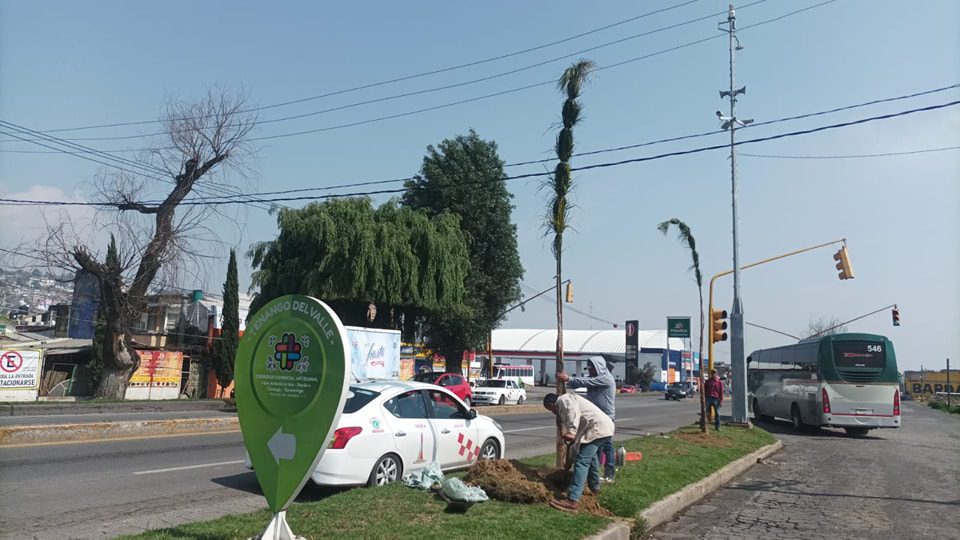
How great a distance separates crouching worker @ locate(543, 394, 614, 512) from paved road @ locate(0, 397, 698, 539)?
136 inches

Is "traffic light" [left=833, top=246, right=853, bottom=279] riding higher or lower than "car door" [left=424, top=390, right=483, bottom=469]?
higher

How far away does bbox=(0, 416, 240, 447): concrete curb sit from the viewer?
13516 millimetres

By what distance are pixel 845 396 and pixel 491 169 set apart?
2259 centimetres

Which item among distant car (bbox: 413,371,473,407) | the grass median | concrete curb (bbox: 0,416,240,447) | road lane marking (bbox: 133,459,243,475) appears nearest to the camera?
the grass median

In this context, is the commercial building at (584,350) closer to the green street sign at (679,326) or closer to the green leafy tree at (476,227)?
the green street sign at (679,326)

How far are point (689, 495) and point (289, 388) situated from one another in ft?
21.1

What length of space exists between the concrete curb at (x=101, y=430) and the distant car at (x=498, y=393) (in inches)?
828

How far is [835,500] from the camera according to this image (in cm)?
1033

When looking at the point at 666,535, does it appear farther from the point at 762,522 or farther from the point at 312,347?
the point at 312,347

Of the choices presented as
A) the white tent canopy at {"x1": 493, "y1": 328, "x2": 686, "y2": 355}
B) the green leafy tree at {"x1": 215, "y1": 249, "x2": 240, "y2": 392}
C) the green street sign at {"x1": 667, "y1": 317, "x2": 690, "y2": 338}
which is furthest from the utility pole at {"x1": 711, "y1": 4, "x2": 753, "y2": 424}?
the white tent canopy at {"x1": 493, "y1": 328, "x2": 686, "y2": 355}

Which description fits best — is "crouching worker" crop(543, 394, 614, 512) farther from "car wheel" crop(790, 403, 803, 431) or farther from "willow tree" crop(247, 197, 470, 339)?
"willow tree" crop(247, 197, 470, 339)

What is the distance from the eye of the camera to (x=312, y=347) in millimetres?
5539

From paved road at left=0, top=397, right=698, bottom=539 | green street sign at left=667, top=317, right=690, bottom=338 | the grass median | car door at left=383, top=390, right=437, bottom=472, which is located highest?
green street sign at left=667, top=317, right=690, bottom=338

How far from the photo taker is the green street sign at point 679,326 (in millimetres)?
59519
